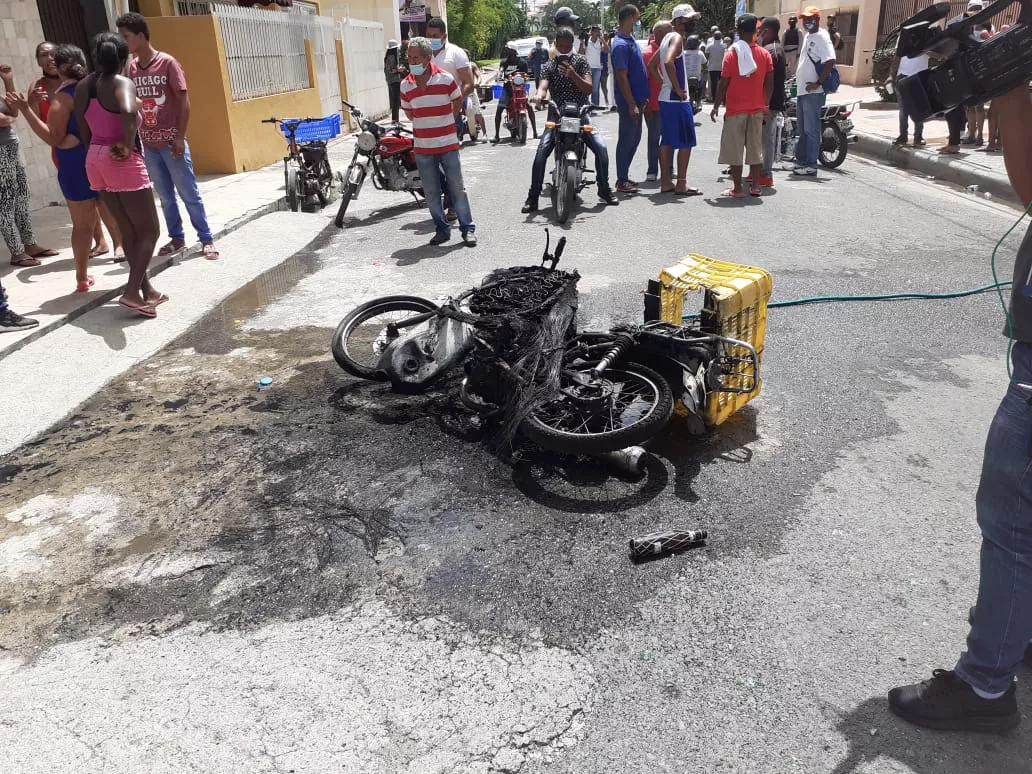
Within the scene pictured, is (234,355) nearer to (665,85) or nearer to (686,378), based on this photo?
(686,378)

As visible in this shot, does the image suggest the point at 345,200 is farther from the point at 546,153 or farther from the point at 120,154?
the point at 120,154

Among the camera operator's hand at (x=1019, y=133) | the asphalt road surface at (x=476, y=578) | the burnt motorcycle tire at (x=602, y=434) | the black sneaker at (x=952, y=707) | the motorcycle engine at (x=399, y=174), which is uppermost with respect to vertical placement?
the camera operator's hand at (x=1019, y=133)

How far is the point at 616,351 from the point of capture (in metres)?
3.89

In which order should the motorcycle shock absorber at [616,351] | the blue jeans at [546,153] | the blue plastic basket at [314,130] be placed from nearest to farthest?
the motorcycle shock absorber at [616,351] → the blue jeans at [546,153] → the blue plastic basket at [314,130]

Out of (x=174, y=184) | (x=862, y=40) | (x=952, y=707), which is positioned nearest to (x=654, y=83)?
(x=174, y=184)

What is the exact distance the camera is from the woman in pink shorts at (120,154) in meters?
5.64

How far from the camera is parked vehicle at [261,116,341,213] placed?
10.2 meters

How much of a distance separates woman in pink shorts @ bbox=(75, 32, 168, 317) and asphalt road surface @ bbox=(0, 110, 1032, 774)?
3.60 feet

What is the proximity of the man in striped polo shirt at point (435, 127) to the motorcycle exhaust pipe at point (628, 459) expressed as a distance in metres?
4.81

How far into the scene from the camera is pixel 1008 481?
6.83 ft

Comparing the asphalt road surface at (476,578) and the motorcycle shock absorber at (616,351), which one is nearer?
the asphalt road surface at (476,578)

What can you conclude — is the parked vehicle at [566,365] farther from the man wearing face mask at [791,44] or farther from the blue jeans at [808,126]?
the man wearing face mask at [791,44]

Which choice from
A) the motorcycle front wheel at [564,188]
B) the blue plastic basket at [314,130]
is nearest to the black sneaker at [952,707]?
the motorcycle front wheel at [564,188]

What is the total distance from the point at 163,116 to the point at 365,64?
1563cm
